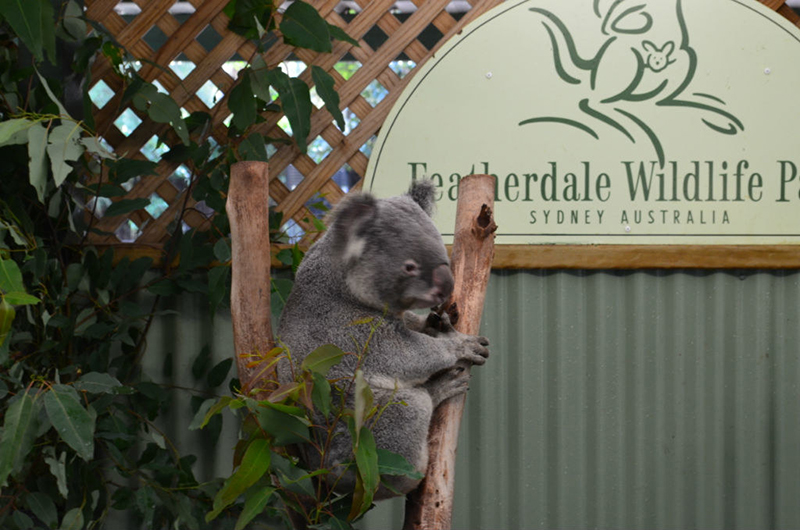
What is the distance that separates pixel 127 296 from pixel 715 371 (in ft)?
4.92

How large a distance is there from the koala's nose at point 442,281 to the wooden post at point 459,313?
22cm

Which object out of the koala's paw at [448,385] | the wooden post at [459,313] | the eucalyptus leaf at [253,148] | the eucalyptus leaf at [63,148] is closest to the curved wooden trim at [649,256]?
the eucalyptus leaf at [253,148]

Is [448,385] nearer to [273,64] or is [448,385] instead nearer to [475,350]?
[475,350]

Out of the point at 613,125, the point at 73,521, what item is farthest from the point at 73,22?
the point at 613,125

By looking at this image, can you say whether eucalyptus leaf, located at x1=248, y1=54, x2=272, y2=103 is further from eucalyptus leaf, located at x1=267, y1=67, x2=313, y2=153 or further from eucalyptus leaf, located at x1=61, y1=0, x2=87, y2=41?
eucalyptus leaf, located at x1=61, y1=0, x2=87, y2=41

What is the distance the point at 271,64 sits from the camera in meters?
1.95

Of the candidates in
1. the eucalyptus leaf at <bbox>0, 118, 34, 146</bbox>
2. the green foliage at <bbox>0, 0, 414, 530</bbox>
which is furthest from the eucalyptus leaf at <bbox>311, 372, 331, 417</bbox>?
→ the eucalyptus leaf at <bbox>0, 118, 34, 146</bbox>

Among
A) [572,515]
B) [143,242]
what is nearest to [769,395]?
[572,515]

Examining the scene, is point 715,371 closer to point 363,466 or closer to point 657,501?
point 657,501

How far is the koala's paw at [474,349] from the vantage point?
0.99 meters

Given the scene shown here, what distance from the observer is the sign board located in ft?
6.22

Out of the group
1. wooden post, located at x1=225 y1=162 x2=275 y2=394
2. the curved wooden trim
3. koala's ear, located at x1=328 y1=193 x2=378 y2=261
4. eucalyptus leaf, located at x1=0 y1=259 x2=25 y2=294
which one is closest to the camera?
koala's ear, located at x1=328 y1=193 x2=378 y2=261

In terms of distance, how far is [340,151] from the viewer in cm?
196

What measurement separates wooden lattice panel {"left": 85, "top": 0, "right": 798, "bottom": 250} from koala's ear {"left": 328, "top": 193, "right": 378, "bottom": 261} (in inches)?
41.0
